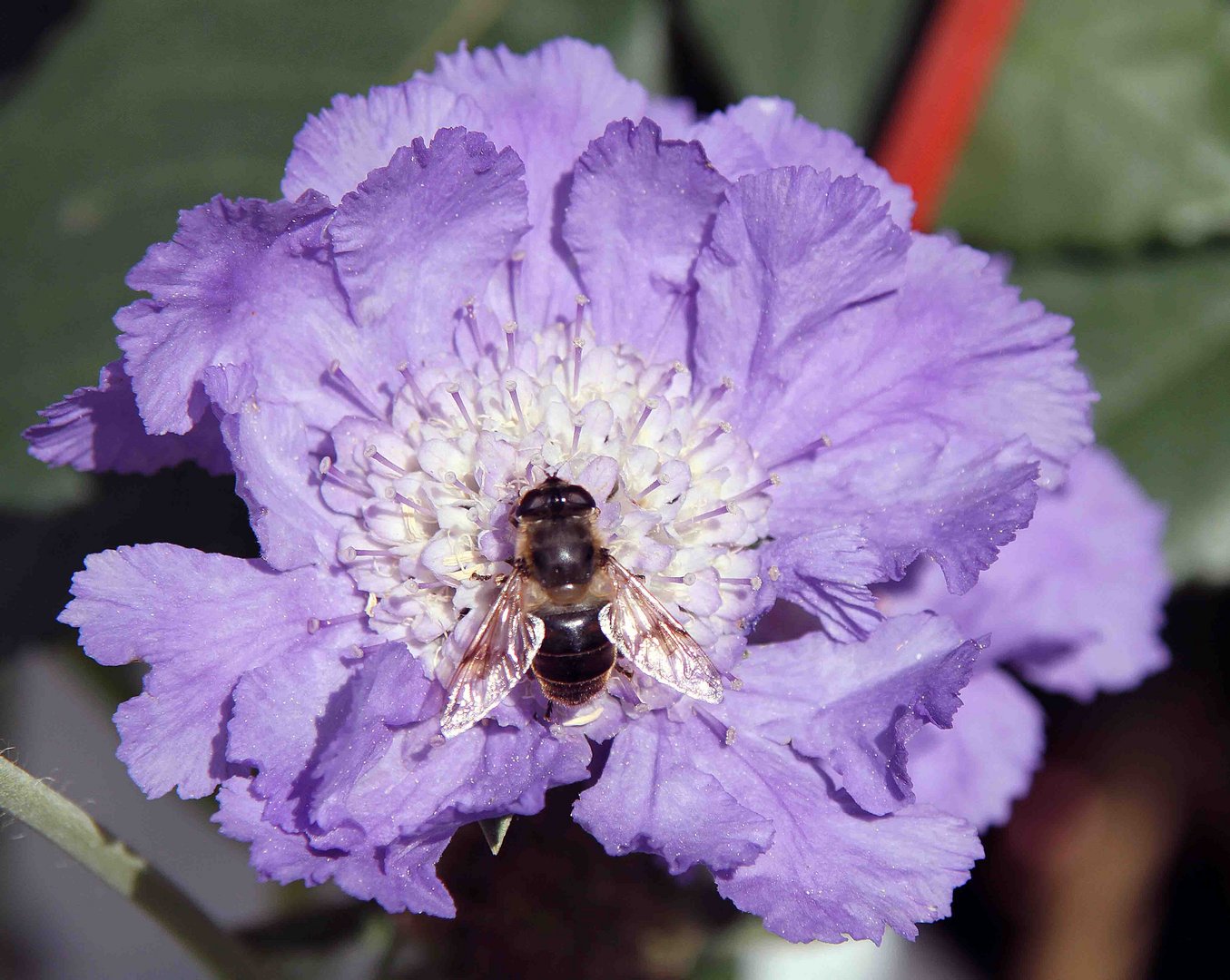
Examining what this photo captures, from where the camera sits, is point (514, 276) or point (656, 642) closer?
point (656, 642)

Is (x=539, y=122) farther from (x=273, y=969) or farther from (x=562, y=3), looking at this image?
(x=273, y=969)

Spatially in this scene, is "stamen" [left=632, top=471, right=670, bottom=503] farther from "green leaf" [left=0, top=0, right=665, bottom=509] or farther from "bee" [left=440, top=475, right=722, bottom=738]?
"green leaf" [left=0, top=0, right=665, bottom=509]

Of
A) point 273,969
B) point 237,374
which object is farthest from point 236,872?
point 237,374

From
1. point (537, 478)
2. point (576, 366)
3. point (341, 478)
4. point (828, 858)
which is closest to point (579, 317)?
point (576, 366)

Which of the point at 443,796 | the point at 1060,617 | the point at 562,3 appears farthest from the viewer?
the point at 562,3

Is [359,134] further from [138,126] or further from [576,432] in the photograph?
[138,126]

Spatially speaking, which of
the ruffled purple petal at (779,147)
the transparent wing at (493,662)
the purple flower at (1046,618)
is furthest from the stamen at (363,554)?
Answer: the purple flower at (1046,618)
